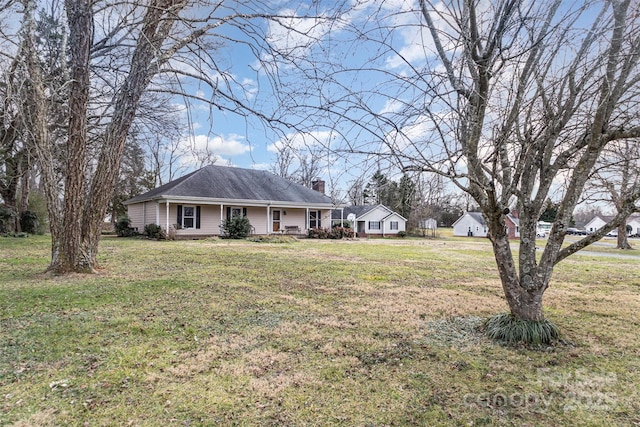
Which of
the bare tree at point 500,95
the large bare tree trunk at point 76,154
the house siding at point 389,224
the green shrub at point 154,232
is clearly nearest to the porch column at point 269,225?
the green shrub at point 154,232

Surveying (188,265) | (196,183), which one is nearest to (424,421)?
(188,265)

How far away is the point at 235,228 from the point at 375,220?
17.8 m

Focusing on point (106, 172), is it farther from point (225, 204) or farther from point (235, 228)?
point (225, 204)

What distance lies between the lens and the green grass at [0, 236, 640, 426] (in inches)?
97.3

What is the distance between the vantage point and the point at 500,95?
3619mm

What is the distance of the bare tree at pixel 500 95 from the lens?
10.2 feet

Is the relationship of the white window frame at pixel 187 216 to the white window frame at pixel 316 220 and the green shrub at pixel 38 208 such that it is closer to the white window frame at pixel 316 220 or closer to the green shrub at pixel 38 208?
the green shrub at pixel 38 208

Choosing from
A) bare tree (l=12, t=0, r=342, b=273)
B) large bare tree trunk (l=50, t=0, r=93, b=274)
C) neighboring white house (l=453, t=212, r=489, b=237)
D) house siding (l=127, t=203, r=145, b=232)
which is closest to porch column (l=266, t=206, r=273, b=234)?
house siding (l=127, t=203, r=145, b=232)

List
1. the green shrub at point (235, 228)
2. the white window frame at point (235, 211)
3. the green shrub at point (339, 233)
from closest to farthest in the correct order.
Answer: the green shrub at point (235, 228), the white window frame at point (235, 211), the green shrub at point (339, 233)

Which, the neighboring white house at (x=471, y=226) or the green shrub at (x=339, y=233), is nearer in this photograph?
the green shrub at (x=339, y=233)

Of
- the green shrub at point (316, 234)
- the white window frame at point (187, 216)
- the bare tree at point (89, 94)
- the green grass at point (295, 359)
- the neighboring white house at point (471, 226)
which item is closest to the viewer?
A: the green grass at point (295, 359)

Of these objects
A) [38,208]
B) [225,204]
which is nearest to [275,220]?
[225,204]

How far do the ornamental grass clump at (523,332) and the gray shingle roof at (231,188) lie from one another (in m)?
18.1

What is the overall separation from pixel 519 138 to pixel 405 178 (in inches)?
53.5
